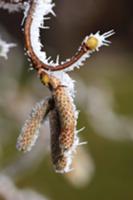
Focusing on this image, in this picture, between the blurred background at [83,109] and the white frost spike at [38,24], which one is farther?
the blurred background at [83,109]

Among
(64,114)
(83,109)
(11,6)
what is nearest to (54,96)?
(64,114)

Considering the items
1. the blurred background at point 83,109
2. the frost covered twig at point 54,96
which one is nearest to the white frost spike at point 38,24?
the frost covered twig at point 54,96

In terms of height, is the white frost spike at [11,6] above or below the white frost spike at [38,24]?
above

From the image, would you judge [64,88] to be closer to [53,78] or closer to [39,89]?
[53,78]

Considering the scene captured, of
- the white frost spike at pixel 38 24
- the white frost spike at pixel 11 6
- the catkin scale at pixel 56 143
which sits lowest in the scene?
the catkin scale at pixel 56 143

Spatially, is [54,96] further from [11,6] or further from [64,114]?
[11,6]

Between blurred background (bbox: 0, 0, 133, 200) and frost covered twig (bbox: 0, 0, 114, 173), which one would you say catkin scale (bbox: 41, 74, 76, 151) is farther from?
blurred background (bbox: 0, 0, 133, 200)

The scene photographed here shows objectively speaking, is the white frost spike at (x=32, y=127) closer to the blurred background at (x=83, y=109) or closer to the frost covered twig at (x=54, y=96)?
the frost covered twig at (x=54, y=96)

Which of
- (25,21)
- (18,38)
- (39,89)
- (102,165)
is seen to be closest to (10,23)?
(18,38)
